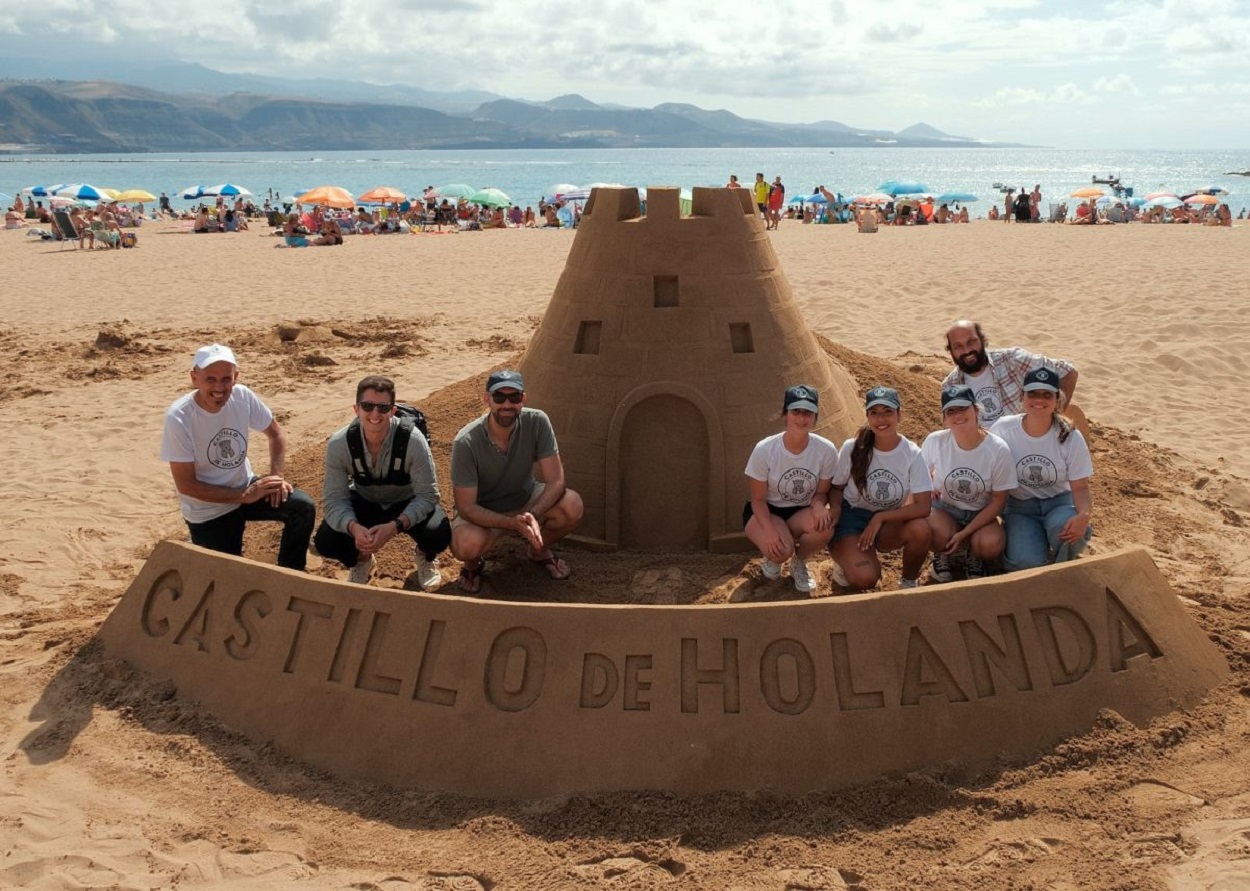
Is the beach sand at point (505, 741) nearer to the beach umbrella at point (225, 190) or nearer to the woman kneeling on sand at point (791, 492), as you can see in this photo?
the woman kneeling on sand at point (791, 492)

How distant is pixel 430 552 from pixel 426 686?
125cm

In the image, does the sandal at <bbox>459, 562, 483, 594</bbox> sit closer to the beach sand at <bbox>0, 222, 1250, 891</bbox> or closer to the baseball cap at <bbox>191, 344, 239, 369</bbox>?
the beach sand at <bbox>0, 222, 1250, 891</bbox>

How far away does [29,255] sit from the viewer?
20469 millimetres

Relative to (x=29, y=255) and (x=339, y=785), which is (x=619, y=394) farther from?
(x=29, y=255)

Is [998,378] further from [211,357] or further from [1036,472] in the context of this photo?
[211,357]

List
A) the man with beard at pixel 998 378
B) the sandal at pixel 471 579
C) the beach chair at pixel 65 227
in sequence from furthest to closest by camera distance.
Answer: the beach chair at pixel 65 227
the man with beard at pixel 998 378
the sandal at pixel 471 579

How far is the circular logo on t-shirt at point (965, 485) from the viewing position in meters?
4.50

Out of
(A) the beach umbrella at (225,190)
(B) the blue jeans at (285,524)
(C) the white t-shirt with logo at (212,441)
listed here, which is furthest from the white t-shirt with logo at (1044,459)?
(A) the beach umbrella at (225,190)

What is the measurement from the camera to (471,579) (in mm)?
4938

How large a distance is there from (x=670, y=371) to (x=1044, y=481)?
6.05 feet

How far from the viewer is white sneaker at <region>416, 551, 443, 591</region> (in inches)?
197

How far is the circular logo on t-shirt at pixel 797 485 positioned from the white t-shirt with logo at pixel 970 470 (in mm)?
542

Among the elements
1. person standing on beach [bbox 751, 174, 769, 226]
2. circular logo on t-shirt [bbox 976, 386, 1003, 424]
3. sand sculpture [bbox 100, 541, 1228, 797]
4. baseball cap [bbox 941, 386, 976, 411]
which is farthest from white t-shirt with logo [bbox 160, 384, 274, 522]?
person standing on beach [bbox 751, 174, 769, 226]

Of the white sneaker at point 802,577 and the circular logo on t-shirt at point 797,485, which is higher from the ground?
the circular logo on t-shirt at point 797,485
